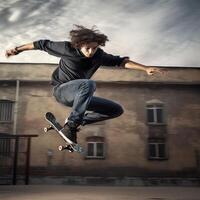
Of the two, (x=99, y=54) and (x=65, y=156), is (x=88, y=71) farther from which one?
(x=65, y=156)

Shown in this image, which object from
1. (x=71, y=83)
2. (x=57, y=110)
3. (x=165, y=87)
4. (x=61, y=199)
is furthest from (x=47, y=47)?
(x=165, y=87)

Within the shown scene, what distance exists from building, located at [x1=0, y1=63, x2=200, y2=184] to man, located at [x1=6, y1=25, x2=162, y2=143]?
40.0 ft

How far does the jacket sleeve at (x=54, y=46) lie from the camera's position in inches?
141

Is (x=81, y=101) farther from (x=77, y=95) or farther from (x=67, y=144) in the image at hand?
(x=67, y=144)

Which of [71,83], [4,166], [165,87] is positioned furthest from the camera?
[165,87]

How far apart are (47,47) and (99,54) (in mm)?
567

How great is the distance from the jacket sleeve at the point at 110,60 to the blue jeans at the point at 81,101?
35 centimetres

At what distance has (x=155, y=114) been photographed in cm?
1656

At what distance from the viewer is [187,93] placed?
16656 millimetres

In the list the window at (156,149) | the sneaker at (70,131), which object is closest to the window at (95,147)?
the window at (156,149)

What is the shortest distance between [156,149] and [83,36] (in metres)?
13.4

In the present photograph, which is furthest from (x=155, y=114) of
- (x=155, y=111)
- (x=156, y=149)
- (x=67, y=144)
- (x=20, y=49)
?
(x=20, y=49)

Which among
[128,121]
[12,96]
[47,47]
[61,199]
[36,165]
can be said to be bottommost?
[61,199]

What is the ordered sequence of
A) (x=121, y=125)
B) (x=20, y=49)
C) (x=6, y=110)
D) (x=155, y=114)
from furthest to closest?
(x=155, y=114)
(x=6, y=110)
(x=121, y=125)
(x=20, y=49)
